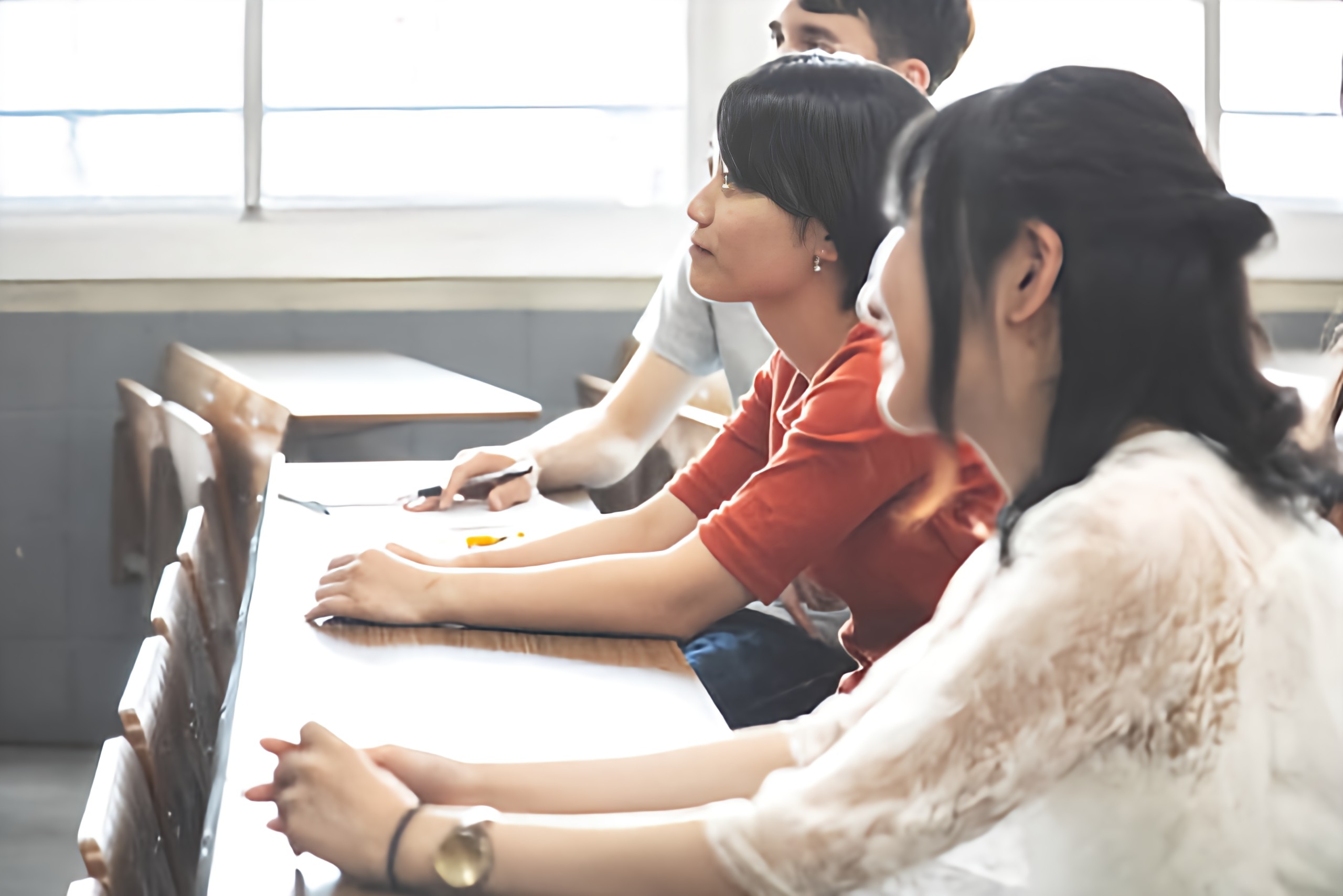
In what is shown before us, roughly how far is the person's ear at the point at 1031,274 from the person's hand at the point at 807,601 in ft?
3.50

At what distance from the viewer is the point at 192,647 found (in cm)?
188

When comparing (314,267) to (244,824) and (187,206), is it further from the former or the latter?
(244,824)

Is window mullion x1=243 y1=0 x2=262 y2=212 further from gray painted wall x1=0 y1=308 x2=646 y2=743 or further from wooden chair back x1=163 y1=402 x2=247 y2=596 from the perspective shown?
wooden chair back x1=163 y1=402 x2=247 y2=596

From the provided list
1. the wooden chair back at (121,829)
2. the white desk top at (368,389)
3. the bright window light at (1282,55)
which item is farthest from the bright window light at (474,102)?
the wooden chair back at (121,829)

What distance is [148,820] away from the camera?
1313 mm

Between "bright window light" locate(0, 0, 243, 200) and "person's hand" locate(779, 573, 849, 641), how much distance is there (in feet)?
8.85

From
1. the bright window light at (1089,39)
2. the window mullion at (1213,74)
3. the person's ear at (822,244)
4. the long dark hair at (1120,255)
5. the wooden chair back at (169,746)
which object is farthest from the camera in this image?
the window mullion at (1213,74)

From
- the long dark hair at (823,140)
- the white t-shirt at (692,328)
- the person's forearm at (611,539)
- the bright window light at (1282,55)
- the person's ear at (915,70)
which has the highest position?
the bright window light at (1282,55)

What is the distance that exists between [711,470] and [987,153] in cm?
107

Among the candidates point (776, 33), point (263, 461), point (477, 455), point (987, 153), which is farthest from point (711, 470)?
point (263, 461)

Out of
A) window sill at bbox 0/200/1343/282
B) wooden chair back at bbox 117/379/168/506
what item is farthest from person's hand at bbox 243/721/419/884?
window sill at bbox 0/200/1343/282

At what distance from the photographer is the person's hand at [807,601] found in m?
1.87

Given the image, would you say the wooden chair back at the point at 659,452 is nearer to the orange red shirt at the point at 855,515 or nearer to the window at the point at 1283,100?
the orange red shirt at the point at 855,515

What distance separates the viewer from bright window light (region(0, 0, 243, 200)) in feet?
12.8
